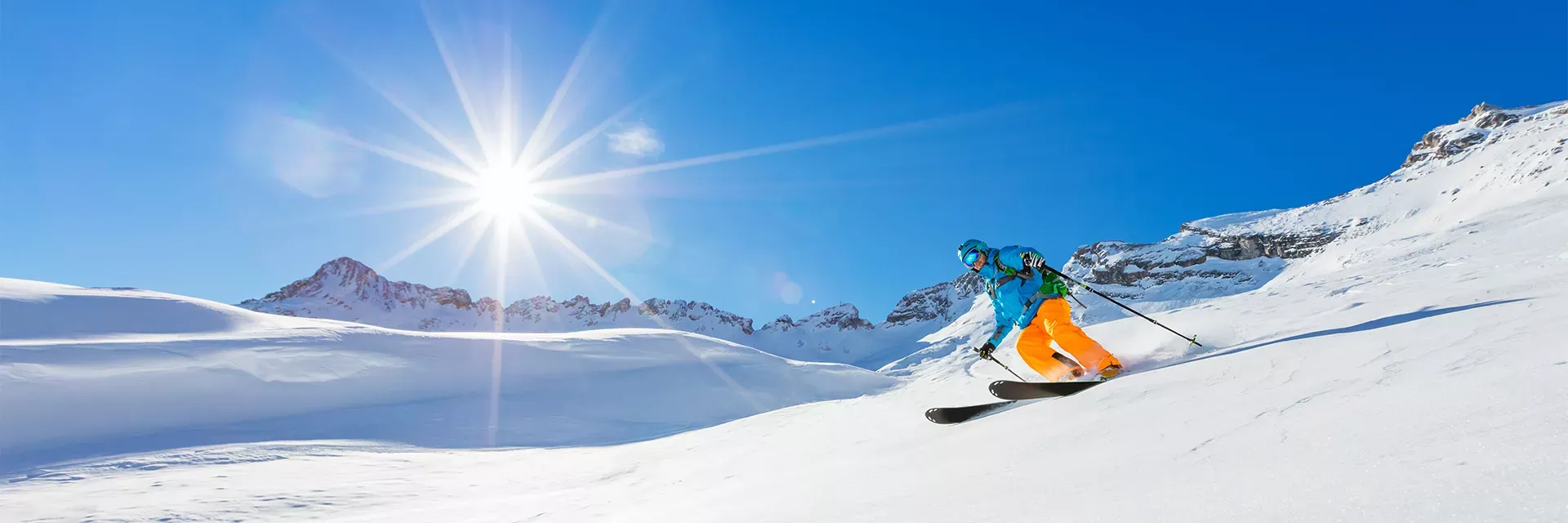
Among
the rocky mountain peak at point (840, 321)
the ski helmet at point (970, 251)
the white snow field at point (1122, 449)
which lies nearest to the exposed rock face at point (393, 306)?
the rocky mountain peak at point (840, 321)

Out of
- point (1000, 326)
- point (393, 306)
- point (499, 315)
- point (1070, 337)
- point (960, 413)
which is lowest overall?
point (960, 413)

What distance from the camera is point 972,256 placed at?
20.1ft

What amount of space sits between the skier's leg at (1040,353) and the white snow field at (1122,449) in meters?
0.67

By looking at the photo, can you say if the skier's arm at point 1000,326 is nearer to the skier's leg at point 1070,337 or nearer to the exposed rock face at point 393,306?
the skier's leg at point 1070,337

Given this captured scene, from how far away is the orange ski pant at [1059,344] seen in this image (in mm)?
5145

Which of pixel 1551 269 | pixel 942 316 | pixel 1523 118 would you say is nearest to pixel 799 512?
pixel 1551 269

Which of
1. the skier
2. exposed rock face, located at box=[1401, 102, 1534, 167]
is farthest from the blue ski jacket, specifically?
exposed rock face, located at box=[1401, 102, 1534, 167]

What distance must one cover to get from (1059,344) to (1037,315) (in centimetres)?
33

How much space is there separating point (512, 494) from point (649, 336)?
71.2 feet

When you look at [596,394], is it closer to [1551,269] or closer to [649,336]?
[649,336]

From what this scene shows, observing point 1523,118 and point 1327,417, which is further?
point 1523,118

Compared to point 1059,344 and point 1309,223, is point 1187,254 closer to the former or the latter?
point 1309,223

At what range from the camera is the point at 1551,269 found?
5.05 meters

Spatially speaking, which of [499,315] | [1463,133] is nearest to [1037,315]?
[1463,133]
